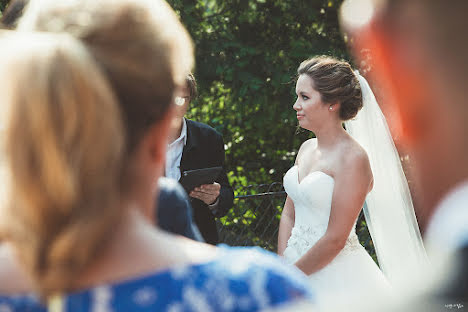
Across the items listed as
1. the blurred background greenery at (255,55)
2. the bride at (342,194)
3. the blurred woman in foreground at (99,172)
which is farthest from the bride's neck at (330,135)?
the blurred woman in foreground at (99,172)

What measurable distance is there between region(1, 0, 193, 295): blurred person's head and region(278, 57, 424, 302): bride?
8.02 ft

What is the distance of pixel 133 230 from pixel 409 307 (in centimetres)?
64

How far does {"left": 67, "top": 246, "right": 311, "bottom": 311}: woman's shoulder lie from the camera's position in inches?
39.7

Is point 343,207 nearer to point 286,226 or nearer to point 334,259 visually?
point 334,259

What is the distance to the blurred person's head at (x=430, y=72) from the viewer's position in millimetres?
517

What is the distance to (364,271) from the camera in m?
3.56

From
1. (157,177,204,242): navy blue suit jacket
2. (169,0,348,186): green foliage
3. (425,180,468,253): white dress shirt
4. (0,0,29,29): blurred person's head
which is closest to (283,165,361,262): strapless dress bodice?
(157,177,204,242): navy blue suit jacket

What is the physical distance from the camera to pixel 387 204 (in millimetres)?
3980

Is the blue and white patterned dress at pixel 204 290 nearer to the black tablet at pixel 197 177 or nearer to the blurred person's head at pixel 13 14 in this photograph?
the blurred person's head at pixel 13 14

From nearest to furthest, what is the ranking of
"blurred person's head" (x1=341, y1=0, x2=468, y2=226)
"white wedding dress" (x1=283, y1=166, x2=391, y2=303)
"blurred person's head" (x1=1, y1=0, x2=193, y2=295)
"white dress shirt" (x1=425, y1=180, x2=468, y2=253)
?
1. "blurred person's head" (x1=341, y1=0, x2=468, y2=226)
2. "white dress shirt" (x1=425, y1=180, x2=468, y2=253)
3. "blurred person's head" (x1=1, y1=0, x2=193, y2=295)
4. "white wedding dress" (x1=283, y1=166, x2=391, y2=303)

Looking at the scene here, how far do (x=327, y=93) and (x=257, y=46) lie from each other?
2650mm

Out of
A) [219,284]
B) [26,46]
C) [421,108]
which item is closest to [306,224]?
[219,284]

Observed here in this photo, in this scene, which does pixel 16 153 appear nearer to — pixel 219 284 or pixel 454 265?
pixel 219 284

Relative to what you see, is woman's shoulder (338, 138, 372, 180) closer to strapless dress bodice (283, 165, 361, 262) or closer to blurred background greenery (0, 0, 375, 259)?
strapless dress bodice (283, 165, 361, 262)
